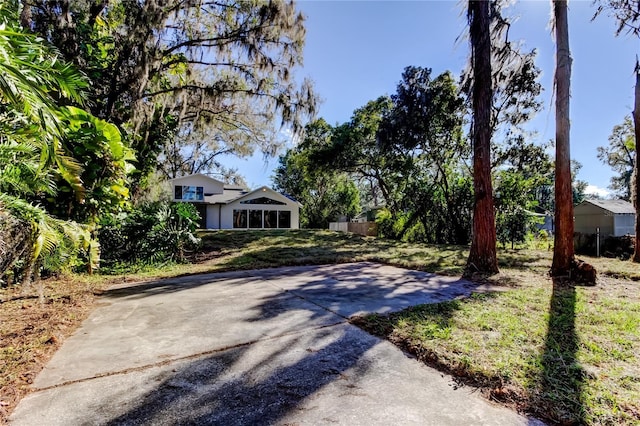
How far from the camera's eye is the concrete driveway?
1779 millimetres

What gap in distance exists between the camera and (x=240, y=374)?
7.30 feet

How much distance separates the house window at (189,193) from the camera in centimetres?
2198

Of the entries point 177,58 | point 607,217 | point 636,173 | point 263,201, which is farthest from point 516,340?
point 263,201

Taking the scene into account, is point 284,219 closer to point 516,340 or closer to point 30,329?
point 30,329

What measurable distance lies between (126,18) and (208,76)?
3832 mm

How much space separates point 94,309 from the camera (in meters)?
3.91

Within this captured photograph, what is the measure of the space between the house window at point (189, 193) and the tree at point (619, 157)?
27328mm

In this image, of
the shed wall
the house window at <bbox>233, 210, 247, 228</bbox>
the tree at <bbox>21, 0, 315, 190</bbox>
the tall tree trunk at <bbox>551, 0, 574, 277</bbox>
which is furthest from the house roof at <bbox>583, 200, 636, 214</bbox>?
the house window at <bbox>233, 210, 247, 228</bbox>

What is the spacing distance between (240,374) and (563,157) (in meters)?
6.81

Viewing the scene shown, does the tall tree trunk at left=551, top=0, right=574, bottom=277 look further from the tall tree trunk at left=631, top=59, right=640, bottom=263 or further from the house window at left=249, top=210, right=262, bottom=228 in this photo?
the house window at left=249, top=210, right=262, bottom=228

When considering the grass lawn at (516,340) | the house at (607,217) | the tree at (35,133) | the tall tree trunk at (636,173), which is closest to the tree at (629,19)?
the tall tree trunk at (636,173)

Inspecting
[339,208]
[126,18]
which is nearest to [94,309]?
[126,18]

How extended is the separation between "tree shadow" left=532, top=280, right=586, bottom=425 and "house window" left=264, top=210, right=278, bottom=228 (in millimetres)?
21183

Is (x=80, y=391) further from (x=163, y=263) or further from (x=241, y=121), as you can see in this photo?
(x=241, y=121)
